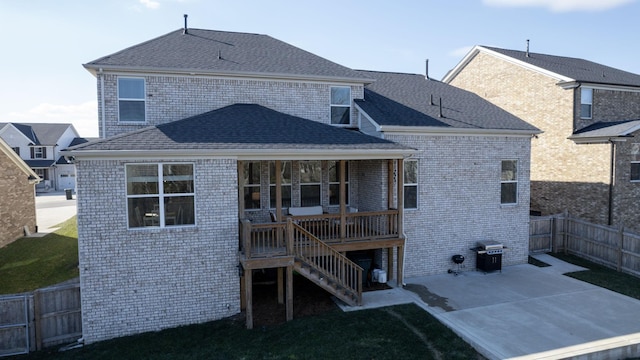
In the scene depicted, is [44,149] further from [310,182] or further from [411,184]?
[411,184]

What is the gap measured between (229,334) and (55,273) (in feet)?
29.9

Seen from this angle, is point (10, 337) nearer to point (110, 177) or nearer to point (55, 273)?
point (110, 177)

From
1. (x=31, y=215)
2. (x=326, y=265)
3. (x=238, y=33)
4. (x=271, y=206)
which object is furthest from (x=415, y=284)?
(x=31, y=215)

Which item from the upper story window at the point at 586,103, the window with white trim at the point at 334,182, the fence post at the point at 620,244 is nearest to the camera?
the fence post at the point at 620,244

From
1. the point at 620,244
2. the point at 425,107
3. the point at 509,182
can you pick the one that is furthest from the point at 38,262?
the point at 620,244

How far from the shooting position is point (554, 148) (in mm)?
18797

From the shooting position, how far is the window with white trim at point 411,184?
42.4ft

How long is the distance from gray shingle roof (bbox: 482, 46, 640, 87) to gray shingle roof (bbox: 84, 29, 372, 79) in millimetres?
12114

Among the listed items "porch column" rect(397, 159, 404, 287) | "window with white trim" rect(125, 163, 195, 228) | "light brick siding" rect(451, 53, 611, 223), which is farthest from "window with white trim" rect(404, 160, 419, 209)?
"light brick siding" rect(451, 53, 611, 223)

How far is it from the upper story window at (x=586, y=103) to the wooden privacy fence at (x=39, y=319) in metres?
21.7

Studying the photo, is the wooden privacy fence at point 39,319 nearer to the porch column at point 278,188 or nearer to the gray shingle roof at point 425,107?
the porch column at point 278,188

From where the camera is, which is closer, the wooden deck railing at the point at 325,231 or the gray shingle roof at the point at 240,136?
the gray shingle roof at the point at 240,136

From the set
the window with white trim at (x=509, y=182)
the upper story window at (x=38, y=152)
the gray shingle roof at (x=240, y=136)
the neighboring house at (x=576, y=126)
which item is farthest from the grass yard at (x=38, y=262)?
the upper story window at (x=38, y=152)

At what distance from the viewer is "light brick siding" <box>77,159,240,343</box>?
9148mm
